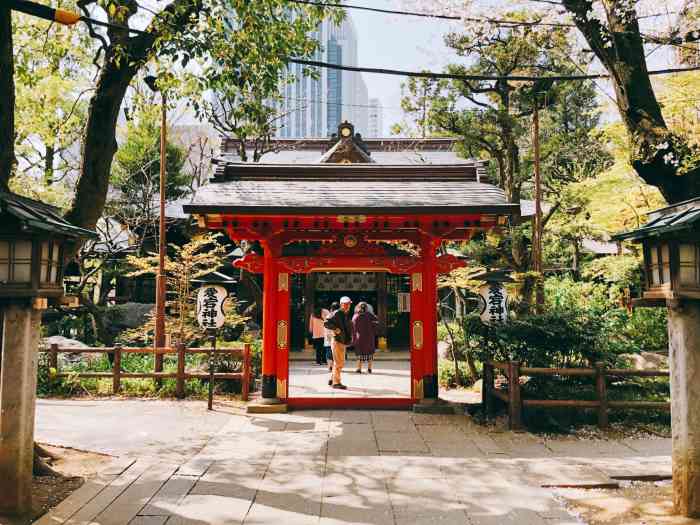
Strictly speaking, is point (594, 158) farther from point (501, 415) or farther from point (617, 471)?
point (617, 471)

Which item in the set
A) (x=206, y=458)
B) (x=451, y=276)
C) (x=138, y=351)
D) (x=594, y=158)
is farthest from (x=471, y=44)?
(x=206, y=458)

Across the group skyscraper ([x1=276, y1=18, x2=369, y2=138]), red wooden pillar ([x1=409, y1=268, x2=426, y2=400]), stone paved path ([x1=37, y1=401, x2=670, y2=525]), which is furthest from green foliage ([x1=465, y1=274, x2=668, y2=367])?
skyscraper ([x1=276, y1=18, x2=369, y2=138])

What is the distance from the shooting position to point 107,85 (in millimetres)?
6230

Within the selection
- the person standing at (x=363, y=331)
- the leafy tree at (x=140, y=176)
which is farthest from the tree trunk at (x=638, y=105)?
the leafy tree at (x=140, y=176)

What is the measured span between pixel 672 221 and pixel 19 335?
576 cm

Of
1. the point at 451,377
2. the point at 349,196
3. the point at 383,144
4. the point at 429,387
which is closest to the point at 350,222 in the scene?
the point at 349,196

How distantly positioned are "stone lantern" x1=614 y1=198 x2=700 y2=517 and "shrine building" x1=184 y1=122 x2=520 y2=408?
3.59m

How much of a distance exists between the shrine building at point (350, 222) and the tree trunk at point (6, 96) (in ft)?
8.39

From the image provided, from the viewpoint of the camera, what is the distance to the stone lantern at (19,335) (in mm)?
4117

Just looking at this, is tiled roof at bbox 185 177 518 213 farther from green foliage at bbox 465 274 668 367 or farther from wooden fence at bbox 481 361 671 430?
wooden fence at bbox 481 361 671 430

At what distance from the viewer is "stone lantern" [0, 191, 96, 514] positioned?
4117 millimetres

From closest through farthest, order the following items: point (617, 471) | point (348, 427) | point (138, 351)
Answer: point (617, 471) → point (348, 427) → point (138, 351)

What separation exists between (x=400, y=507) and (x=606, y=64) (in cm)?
570

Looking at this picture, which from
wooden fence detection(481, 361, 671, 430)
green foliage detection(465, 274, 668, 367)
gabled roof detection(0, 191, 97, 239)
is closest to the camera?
gabled roof detection(0, 191, 97, 239)
